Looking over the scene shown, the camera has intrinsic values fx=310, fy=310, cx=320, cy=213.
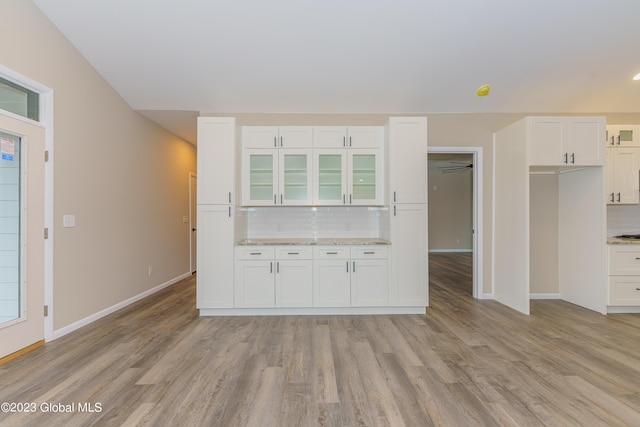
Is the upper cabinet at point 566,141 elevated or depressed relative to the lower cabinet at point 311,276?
elevated

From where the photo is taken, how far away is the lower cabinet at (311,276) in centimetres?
382

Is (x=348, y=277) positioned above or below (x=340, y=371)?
above

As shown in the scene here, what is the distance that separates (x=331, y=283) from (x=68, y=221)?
9.74 feet

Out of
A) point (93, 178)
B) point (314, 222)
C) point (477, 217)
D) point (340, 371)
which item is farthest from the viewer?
point (477, 217)

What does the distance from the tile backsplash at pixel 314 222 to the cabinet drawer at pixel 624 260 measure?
2870 millimetres

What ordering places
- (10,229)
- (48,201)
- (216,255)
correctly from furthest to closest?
1. (216,255)
2. (48,201)
3. (10,229)

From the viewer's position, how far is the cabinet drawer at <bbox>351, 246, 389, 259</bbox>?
385 cm

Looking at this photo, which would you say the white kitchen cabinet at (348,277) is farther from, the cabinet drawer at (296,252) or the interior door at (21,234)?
the interior door at (21,234)

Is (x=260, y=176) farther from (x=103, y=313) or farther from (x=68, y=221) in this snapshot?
(x=103, y=313)

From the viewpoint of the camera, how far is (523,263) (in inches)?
152

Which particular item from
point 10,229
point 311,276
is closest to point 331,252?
point 311,276

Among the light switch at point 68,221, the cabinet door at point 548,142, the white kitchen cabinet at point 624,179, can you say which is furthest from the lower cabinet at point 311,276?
the white kitchen cabinet at point 624,179

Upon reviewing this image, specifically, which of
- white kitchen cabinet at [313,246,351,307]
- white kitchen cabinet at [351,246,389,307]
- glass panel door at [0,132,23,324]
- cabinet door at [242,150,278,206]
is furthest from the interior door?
white kitchen cabinet at [351,246,389,307]

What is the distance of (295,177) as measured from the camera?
414cm
